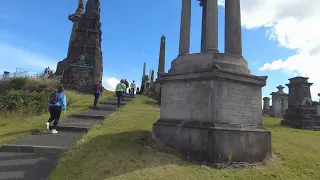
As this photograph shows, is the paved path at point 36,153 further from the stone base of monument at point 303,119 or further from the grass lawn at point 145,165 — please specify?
the stone base of monument at point 303,119

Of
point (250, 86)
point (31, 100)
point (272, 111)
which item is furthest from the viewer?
point (272, 111)

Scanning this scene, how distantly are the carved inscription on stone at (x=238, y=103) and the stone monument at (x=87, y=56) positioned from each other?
71.5 feet

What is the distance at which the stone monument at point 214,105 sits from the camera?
5.85 metres

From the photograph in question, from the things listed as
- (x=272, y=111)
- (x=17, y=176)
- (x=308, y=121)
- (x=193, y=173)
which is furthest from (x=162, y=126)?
(x=272, y=111)

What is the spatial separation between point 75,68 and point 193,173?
23.8m

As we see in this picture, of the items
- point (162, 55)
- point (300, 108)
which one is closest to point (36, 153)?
point (300, 108)

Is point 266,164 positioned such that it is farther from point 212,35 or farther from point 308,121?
point 308,121

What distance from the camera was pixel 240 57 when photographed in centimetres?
702

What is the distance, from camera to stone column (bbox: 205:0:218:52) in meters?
6.98

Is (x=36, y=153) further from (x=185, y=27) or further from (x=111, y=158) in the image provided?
(x=185, y=27)

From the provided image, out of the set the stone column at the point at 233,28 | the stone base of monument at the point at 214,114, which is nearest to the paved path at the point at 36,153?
the stone base of monument at the point at 214,114

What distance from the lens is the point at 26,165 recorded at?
5.61 meters

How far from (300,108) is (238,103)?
11626mm

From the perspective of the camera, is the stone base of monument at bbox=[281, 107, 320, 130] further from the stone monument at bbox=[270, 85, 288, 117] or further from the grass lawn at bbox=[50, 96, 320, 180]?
the grass lawn at bbox=[50, 96, 320, 180]
